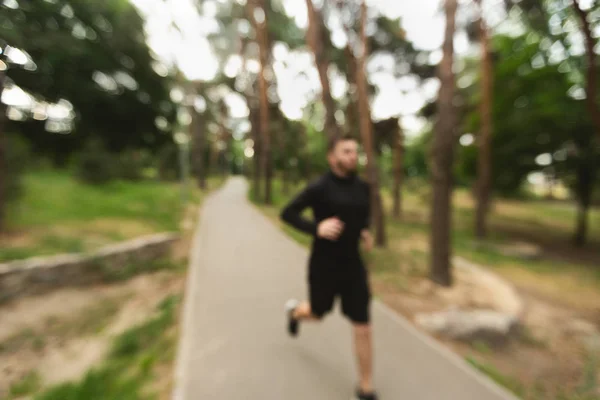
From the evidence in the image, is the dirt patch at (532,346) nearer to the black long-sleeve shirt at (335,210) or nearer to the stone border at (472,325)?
the stone border at (472,325)

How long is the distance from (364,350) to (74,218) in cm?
764

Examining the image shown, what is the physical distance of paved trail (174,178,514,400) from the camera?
255 cm

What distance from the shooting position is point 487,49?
34.9ft

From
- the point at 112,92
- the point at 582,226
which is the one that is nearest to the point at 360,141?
the point at 112,92

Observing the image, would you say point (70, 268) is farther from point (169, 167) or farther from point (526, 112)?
point (169, 167)

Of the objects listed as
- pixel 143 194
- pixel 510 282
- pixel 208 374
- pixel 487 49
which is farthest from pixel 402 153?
pixel 208 374

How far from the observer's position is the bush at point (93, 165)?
10469 mm

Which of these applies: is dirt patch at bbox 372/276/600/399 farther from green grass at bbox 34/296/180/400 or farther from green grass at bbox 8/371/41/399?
green grass at bbox 8/371/41/399

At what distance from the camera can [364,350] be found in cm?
227

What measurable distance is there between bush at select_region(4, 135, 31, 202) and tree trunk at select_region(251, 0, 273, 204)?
8751mm

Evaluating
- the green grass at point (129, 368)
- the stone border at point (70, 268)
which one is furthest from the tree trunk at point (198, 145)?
the green grass at point (129, 368)

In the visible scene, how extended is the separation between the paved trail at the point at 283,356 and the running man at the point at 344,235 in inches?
21.2

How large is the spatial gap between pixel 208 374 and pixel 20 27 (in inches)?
124

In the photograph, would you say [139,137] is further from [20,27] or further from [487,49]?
[487,49]
